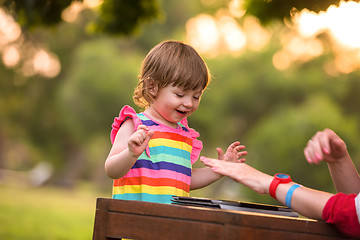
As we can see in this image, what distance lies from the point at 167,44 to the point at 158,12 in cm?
303

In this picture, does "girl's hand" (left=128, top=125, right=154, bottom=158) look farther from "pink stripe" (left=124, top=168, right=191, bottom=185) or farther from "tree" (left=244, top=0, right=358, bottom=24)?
"tree" (left=244, top=0, right=358, bottom=24)

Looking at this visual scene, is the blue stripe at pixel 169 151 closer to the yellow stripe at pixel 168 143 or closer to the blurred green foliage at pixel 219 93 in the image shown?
the yellow stripe at pixel 168 143

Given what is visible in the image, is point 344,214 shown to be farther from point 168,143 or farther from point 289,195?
point 168,143

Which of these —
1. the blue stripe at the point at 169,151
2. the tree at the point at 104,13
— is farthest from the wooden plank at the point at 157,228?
the tree at the point at 104,13

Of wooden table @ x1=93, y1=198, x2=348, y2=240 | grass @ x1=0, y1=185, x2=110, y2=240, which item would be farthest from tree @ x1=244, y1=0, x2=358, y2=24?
grass @ x1=0, y1=185, x2=110, y2=240

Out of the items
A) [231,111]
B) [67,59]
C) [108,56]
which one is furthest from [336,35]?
[67,59]

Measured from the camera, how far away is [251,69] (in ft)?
61.9

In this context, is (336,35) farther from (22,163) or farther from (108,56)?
(22,163)

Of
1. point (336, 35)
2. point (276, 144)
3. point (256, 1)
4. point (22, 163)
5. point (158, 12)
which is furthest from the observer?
point (22, 163)

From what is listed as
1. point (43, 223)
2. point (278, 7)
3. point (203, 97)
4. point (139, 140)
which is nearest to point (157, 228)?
point (139, 140)

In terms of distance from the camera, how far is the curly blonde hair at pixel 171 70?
259 cm

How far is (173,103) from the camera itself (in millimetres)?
2568

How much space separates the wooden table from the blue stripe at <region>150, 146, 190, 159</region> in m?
0.67

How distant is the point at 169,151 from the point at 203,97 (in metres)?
15.1
